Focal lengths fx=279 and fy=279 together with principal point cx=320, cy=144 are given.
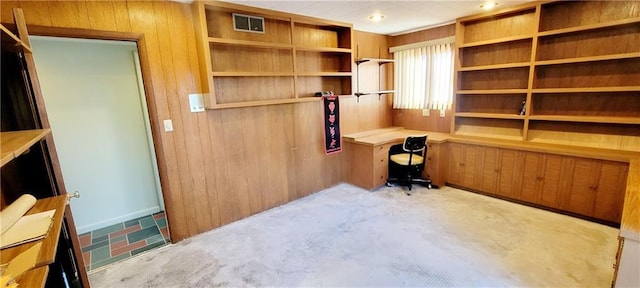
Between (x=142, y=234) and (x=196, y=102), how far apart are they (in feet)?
5.43

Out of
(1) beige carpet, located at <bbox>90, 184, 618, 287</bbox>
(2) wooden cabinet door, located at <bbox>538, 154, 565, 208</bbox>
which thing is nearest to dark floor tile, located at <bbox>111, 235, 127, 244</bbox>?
(1) beige carpet, located at <bbox>90, 184, 618, 287</bbox>

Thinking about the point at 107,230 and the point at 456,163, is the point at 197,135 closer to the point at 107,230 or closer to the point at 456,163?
the point at 107,230

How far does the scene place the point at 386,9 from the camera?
10.8 feet

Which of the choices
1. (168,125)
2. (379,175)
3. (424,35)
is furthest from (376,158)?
(168,125)

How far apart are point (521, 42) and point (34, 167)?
483cm

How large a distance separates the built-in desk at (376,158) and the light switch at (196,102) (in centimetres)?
219

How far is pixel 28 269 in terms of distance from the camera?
93cm

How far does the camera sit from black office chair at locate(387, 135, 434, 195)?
3.86m

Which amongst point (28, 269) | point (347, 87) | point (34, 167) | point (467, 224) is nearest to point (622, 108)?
point (467, 224)

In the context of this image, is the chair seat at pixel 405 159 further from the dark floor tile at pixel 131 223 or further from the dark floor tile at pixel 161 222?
the dark floor tile at pixel 131 223

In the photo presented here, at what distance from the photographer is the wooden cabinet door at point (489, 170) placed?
3633 millimetres

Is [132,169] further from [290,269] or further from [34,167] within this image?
[290,269]

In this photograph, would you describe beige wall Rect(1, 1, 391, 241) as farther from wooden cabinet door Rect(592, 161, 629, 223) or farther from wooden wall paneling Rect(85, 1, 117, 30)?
wooden cabinet door Rect(592, 161, 629, 223)

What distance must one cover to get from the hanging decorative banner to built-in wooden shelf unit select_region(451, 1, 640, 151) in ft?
5.71
